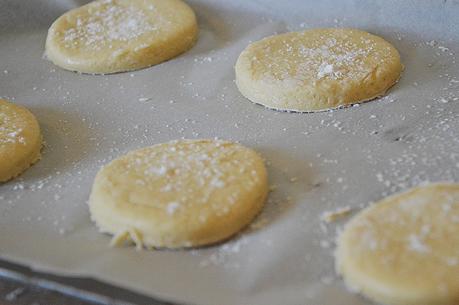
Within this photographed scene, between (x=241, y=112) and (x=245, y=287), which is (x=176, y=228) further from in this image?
(x=241, y=112)

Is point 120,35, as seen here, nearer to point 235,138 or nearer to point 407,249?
point 235,138

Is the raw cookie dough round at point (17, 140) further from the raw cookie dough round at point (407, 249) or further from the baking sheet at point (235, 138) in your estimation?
the raw cookie dough round at point (407, 249)

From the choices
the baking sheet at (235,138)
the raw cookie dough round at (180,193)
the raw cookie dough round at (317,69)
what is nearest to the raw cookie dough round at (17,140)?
the baking sheet at (235,138)

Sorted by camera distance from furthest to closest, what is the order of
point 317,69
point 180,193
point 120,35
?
1. point 120,35
2. point 317,69
3. point 180,193

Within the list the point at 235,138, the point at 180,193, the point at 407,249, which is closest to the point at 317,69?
the point at 235,138

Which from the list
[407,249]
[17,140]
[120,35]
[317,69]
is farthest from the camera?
[120,35]

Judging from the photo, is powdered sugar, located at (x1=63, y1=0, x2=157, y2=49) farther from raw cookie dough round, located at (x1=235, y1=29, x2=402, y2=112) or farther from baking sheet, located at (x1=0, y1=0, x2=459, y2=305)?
raw cookie dough round, located at (x1=235, y1=29, x2=402, y2=112)
